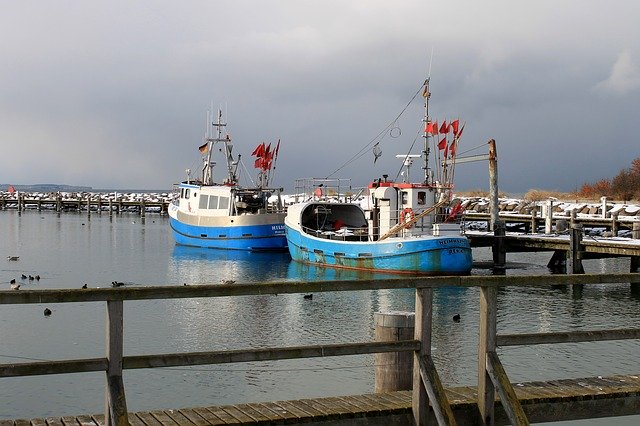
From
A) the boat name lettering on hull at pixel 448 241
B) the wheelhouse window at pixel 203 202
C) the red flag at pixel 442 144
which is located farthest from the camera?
the wheelhouse window at pixel 203 202

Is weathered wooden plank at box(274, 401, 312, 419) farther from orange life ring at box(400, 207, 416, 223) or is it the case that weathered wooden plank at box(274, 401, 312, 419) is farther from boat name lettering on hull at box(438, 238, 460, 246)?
orange life ring at box(400, 207, 416, 223)

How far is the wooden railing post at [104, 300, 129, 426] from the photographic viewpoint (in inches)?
211

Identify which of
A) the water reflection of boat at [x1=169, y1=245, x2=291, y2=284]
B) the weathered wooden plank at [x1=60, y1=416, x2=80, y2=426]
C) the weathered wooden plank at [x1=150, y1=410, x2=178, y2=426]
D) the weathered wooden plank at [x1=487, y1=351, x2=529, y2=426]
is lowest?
the water reflection of boat at [x1=169, y1=245, x2=291, y2=284]

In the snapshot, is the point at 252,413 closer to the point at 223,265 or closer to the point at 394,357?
the point at 394,357

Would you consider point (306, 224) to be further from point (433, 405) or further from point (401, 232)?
point (433, 405)

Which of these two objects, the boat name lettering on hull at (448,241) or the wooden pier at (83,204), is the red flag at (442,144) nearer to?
the boat name lettering on hull at (448,241)

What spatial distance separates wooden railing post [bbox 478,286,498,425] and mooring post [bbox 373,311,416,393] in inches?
34.1

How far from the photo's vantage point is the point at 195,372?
15297 mm

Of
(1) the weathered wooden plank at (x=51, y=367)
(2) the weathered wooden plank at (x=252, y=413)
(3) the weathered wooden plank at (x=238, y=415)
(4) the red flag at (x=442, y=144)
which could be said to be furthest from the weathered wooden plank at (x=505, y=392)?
(4) the red flag at (x=442, y=144)

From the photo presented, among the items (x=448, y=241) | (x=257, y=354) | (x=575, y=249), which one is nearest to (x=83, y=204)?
(x=448, y=241)

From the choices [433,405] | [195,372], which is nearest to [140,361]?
[433,405]

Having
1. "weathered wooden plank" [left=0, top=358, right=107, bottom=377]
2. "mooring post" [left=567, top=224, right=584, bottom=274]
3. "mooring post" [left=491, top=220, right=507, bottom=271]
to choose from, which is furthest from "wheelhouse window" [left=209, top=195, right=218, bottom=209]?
"weathered wooden plank" [left=0, top=358, right=107, bottom=377]

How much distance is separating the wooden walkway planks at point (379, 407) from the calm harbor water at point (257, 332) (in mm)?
5785

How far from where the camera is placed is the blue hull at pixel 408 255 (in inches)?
1212
